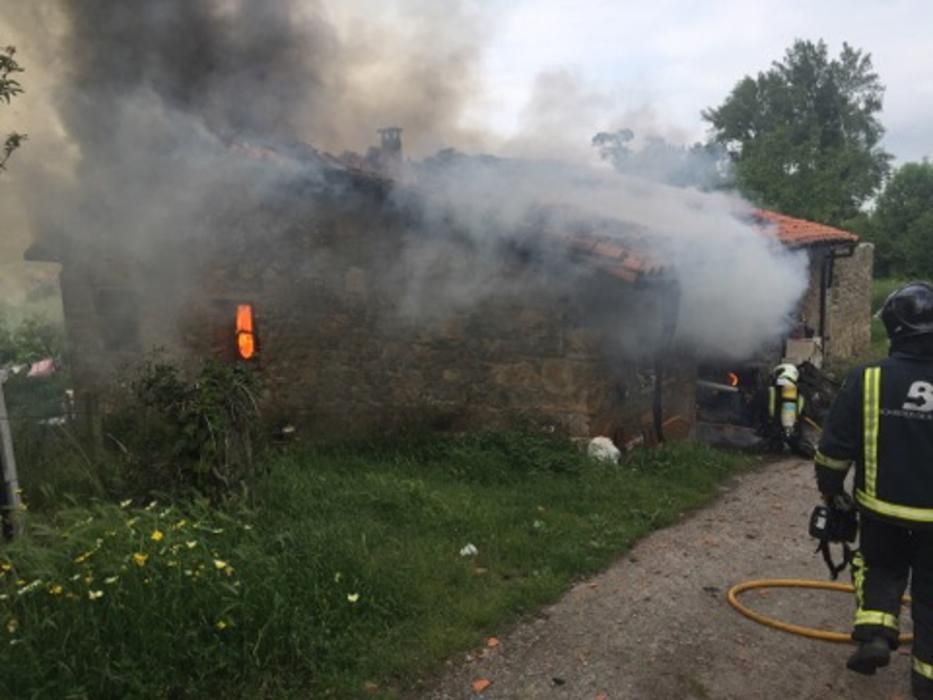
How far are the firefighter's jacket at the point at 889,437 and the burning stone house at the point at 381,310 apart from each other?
3818 millimetres

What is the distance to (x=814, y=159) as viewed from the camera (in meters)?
30.5

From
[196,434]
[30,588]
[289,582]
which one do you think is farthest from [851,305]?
[30,588]

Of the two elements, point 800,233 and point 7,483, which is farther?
point 800,233

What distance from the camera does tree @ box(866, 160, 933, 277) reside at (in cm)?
3041

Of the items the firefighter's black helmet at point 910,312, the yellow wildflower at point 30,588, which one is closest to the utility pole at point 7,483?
the yellow wildflower at point 30,588

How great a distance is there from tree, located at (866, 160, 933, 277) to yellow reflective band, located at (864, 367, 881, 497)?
3130 centimetres

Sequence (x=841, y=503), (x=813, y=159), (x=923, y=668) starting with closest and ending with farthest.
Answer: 1. (x=923, y=668)
2. (x=841, y=503)
3. (x=813, y=159)

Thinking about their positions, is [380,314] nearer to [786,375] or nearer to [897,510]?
[786,375]

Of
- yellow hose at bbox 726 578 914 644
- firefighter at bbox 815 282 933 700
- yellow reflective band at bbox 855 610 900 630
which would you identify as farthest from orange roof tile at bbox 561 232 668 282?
yellow reflective band at bbox 855 610 900 630

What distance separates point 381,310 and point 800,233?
7.01 metres

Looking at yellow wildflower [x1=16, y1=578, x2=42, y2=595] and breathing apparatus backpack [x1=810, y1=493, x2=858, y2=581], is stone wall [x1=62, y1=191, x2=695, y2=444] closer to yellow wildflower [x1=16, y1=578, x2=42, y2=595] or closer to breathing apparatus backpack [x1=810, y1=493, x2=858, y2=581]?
breathing apparatus backpack [x1=810, y1=493, x2=858, y2=581]

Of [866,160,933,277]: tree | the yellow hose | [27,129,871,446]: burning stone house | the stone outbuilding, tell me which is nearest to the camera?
the yellow hose

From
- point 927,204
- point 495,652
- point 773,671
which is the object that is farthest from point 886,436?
point 927,204

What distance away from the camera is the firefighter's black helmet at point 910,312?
3.34 metres
